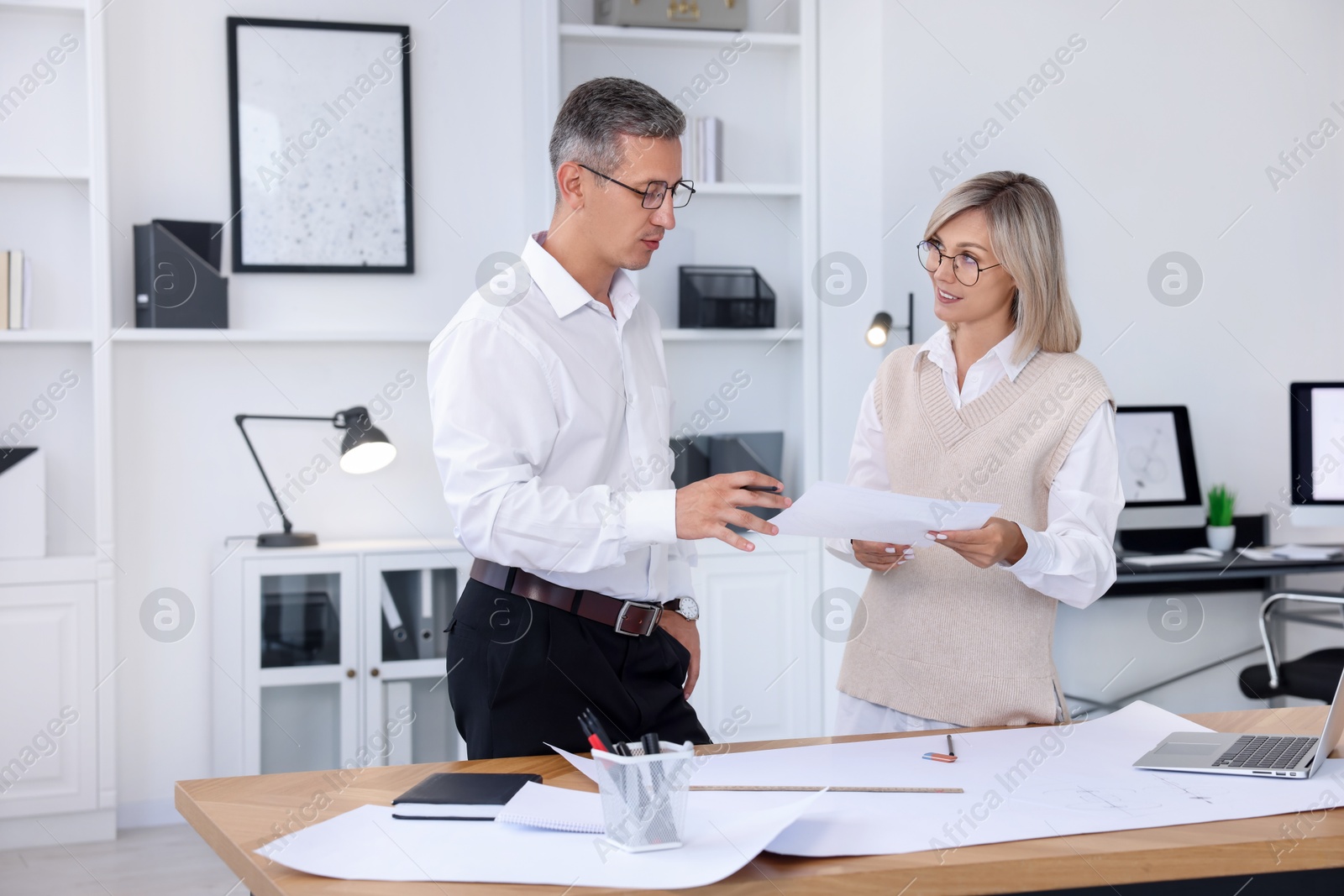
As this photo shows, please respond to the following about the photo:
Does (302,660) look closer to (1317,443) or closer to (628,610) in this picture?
(628,610)

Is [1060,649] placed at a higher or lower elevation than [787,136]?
lower

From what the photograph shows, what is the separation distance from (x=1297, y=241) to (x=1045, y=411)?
2.73 m

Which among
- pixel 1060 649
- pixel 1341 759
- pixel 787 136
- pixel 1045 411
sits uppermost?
pixel 787 136

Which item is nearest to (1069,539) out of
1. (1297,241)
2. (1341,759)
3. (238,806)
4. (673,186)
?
(1341,759)

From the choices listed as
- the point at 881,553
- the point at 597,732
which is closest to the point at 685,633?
the point at 881,553

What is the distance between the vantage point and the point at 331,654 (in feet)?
11.7

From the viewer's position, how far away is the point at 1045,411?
1840 millimetres

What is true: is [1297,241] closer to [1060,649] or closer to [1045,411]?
[1060,649]

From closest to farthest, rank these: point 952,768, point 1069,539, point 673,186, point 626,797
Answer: point 626,797
point 952,768
point 1069,539
point 673,186

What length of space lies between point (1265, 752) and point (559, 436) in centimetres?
109

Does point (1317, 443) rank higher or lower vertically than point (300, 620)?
higher

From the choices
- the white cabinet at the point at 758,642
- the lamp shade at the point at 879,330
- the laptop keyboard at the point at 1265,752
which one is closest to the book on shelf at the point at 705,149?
the lamp shade at the point at 879,330

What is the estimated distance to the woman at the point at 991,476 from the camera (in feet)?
5.94

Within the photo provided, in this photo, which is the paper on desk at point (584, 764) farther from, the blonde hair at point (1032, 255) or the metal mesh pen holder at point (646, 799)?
the blonde hair at point (1032, 255)
